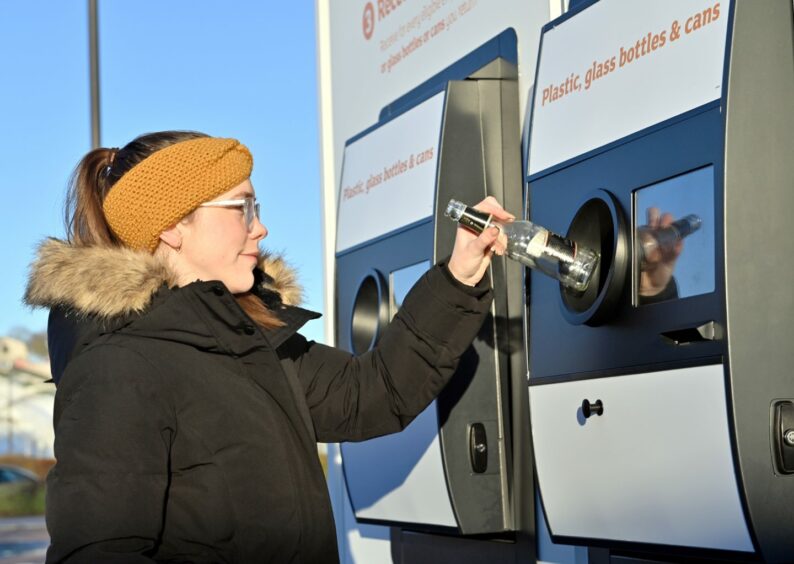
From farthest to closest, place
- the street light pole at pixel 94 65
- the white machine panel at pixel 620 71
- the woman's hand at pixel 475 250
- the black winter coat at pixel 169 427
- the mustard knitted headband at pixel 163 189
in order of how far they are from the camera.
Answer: the street light pole at pixel 94 65 < the woman's hand at pixel 475 250 < the mustard knitted headband at pixel 163 189 < the white machine panel at pixel 620 71 < the black winter coat at pixel 169 427

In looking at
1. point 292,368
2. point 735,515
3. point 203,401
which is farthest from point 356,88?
point 735,515

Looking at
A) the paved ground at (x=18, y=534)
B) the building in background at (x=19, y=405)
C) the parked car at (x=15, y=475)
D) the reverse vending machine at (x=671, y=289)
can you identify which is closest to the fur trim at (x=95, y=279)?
the reverse vending machine at (x=671, y=289)

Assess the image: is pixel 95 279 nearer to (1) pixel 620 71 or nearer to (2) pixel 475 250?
(2) pixel 475 250

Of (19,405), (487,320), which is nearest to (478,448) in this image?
(487,320)

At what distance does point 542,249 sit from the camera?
224 centimetres

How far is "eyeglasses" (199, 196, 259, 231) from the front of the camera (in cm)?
219

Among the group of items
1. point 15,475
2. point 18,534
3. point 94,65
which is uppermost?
point 94,65

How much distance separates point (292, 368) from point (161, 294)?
12.6 inches

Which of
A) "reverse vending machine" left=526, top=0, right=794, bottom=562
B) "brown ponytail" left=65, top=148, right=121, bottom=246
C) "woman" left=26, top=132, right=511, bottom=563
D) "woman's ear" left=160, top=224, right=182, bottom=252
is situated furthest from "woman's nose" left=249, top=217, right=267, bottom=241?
"reverse vending machine" left=526, top=0, right=794, bottom=562

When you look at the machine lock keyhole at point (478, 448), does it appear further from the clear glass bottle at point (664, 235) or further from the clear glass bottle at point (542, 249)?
the clear glass bottle at point (664, 235)

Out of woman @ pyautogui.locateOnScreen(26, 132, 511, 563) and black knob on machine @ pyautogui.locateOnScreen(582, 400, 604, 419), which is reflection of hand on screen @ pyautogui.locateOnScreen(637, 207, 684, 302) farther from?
woman @ pyautogui.locateOnScreen(26, 132, 511, 563)

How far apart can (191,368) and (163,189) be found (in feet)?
1.12

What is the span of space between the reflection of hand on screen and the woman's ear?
832 millimetres

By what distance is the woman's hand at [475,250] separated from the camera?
7.56ft
